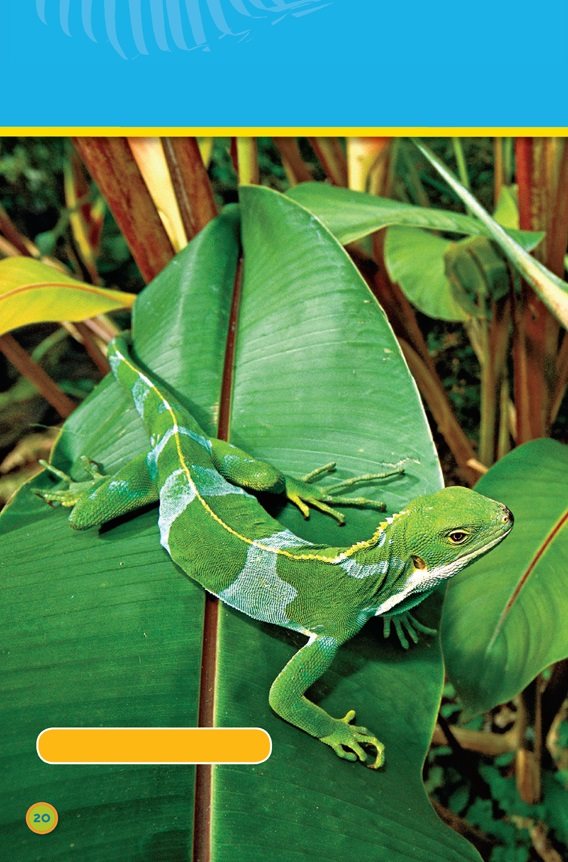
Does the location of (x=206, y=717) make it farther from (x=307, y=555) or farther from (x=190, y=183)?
(x=190, y=183)

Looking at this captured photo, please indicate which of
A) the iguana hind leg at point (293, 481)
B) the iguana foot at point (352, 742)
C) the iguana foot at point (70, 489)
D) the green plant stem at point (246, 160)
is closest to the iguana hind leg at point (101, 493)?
the iguana foot at point (70, 489)

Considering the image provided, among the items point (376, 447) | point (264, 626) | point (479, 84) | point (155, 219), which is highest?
point (479, 84)

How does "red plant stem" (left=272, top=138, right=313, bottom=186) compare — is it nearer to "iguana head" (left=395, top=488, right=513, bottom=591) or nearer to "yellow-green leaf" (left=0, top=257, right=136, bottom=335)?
"yellow-green leaf" (left=0, top=257, right=136, bottom=335)

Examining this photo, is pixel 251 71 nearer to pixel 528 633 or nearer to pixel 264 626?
pixel 264 626

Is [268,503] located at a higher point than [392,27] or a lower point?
lower

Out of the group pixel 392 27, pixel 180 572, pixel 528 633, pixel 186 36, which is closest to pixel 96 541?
pixel 180 572

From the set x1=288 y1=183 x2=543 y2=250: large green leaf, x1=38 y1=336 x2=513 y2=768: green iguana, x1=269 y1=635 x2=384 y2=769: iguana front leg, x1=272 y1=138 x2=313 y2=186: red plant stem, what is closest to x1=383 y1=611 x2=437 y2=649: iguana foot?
x1=38 y1=336 x2=513 y2=768: green iguana
